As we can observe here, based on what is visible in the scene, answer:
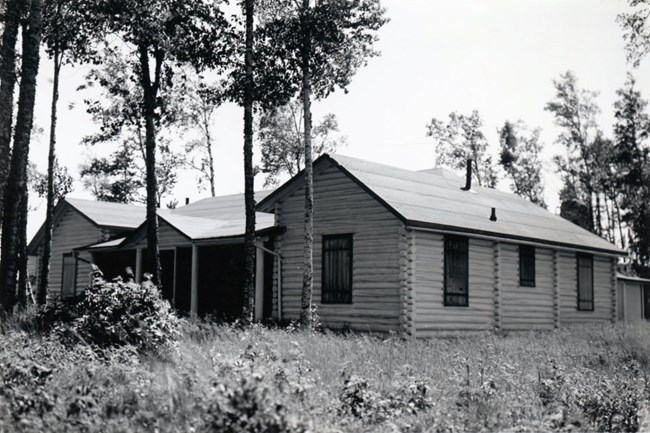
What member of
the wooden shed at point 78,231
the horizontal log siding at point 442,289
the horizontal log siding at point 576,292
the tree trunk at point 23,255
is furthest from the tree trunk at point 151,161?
the horizontal log siding at point 576,292

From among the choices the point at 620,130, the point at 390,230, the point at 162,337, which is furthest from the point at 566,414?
the point at 620,130

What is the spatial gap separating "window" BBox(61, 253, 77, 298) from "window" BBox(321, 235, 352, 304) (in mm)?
15507

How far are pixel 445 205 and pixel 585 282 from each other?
866 centimetres

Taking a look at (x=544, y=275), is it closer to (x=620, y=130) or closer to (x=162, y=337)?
(x=162, y=337)

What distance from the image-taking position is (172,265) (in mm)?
25688

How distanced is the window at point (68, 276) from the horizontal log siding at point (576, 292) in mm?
20435

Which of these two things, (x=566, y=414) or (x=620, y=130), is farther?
(x=620, y=130)

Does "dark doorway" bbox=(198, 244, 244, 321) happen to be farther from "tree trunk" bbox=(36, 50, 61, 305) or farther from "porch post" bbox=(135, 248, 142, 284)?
"tree trunk" bbox=(36, 50, 61, 305)

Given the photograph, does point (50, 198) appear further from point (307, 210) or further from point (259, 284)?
point (307, 210)

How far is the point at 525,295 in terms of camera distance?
23.2 metres

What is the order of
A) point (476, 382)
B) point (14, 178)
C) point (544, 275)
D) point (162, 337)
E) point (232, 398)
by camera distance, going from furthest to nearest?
point (544, 275)
point (14, 178)
point (162, 337)
point (476, 382)
point (232, 398)

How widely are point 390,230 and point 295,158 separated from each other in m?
23.7

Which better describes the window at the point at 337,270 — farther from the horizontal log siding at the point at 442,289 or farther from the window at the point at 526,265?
the window at the point at 526,265

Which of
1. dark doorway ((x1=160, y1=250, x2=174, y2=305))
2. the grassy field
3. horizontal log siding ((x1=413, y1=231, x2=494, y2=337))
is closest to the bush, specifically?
the grassy field
